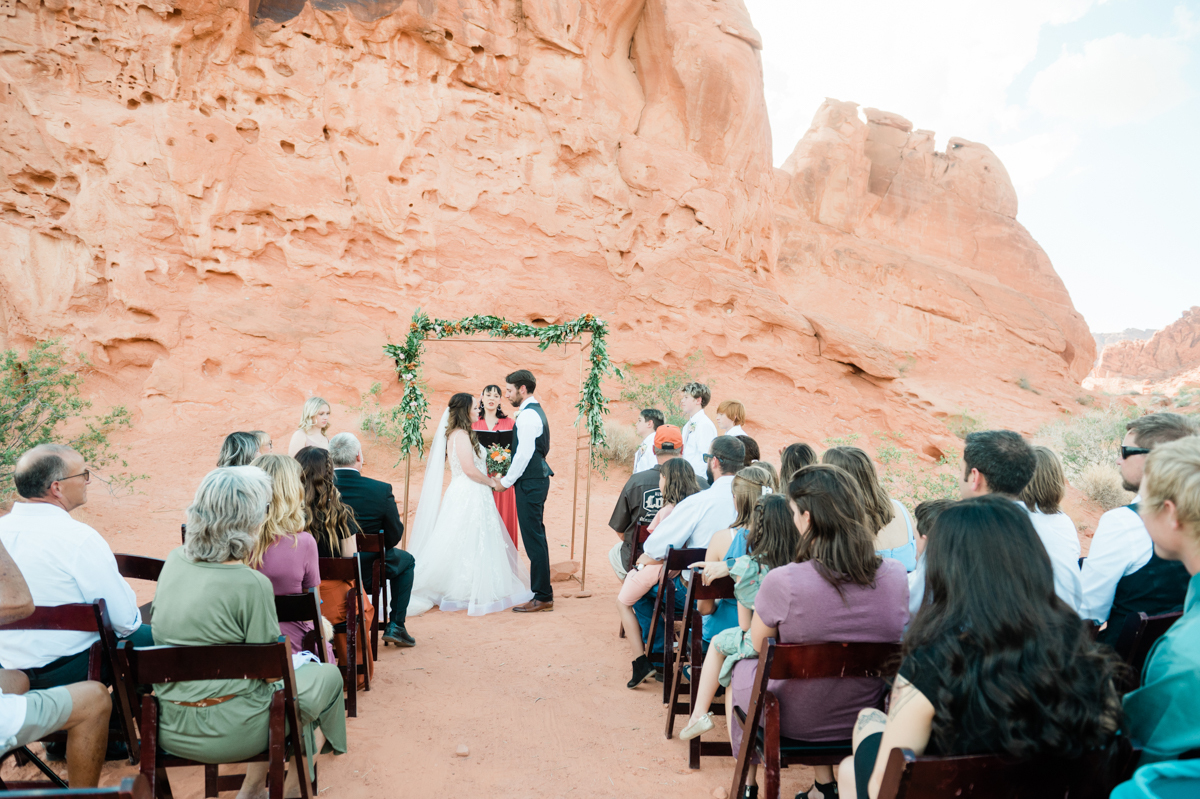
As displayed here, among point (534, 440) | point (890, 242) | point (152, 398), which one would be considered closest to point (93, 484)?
point (152, 398)

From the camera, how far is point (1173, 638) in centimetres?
186

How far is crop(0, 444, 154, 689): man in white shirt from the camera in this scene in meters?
3.15

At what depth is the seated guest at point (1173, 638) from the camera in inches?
69.1

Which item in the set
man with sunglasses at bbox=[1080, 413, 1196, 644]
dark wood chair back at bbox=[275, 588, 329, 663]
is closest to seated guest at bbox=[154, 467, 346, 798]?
dark wood chair back at bbox=[275, 588, 329, 663]

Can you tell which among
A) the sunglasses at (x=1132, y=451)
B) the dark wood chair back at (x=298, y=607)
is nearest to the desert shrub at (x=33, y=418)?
the dark wood chair back at (x=298, y=607)

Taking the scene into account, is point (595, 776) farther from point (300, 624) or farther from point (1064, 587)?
point (1064, 587)

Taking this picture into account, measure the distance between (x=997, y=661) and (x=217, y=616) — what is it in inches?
111

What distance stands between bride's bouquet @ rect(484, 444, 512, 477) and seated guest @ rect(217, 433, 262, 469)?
2.92m

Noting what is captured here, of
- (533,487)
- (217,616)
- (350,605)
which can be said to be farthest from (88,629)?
(533,487)

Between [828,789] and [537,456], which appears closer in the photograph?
[828,789]

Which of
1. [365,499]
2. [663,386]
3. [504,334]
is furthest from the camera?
[663,386]

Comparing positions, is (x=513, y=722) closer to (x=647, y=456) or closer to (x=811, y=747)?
(x=811, y=747)

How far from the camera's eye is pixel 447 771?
3.79 metres

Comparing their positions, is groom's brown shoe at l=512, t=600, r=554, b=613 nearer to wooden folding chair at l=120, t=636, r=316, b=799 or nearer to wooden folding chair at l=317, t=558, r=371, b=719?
wooden folding chair at l=317, t=558, r=371, b=719
